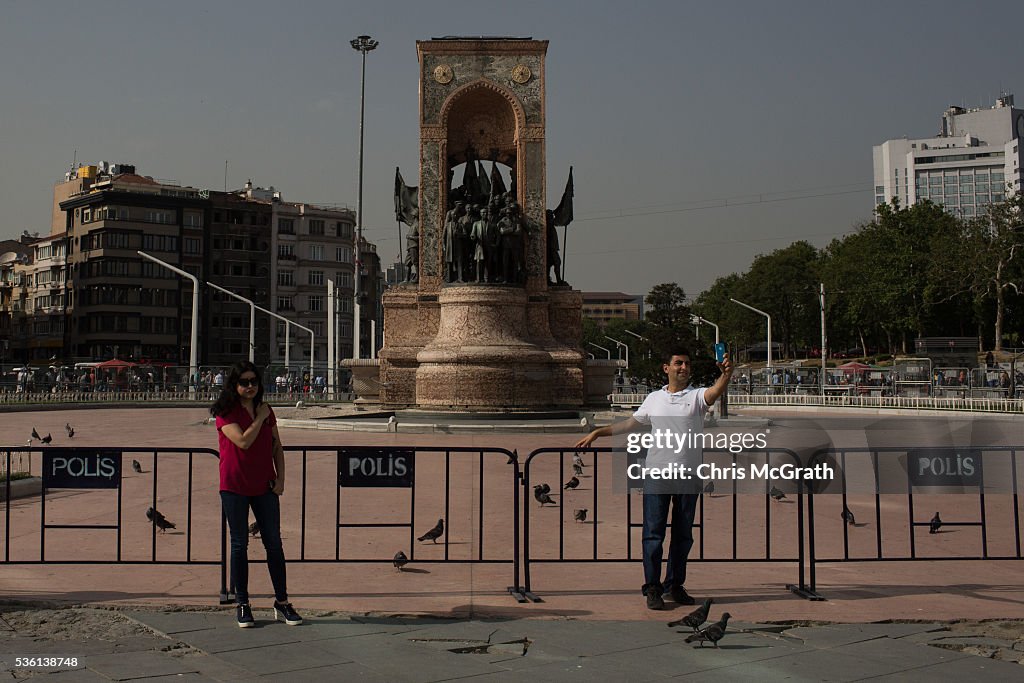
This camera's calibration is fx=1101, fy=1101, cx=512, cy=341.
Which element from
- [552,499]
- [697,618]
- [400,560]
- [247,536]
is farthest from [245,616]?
[552,499]

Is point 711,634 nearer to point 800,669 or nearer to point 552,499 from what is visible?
point 800,669

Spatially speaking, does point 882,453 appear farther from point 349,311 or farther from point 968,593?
point 349,311

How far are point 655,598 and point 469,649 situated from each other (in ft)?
4.87

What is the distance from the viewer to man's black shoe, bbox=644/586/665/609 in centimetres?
702

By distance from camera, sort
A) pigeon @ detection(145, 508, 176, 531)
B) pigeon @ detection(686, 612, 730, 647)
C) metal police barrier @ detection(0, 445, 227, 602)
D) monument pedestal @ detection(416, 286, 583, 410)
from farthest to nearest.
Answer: monument pedestal @ detection(416, 286, 583, 410) → pigeon @ detection(145, 508, 176, 531) → metal police barrier @ detection(0, 445, 227, 602) → pigeon @ detection(686, 612, 730, 647)

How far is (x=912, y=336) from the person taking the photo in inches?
3184

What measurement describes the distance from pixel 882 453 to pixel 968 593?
1.68 metres

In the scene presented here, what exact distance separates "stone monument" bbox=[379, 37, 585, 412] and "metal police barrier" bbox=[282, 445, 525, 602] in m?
11.6

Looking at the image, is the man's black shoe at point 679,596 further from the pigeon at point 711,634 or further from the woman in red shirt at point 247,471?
the woman in red shirt at point 247,471

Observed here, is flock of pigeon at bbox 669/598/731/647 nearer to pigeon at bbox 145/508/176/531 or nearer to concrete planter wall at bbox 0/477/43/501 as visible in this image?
pigeon at bbox 145/508/176/531

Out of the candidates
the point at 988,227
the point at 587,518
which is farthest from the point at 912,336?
the point at 587,518

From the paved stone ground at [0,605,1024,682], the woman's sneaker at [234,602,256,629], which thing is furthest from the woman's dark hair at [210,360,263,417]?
the paved stone ground at [0,605,1024,682]

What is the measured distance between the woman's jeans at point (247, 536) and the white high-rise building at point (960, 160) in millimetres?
164486

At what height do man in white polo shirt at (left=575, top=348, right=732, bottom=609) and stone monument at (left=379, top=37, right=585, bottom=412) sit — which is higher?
stone monument at (left=379, top=37, right=585, bottom=412)
